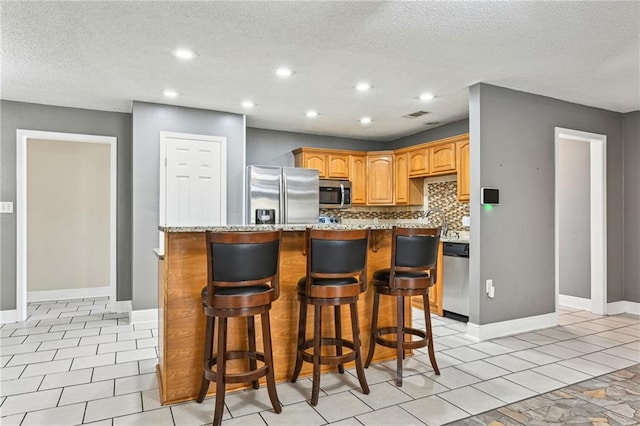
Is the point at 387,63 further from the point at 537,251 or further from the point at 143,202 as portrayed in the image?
the point at 143,202

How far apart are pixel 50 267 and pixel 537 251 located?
645 cm

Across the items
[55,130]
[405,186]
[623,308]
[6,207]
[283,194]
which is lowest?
[623,308]

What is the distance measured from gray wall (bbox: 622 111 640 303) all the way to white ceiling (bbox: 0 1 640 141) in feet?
1.20

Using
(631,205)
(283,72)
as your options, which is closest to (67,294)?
(283,72)

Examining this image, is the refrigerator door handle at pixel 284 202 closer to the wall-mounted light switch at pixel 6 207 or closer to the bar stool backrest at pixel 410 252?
the bar stool backrest at pixel 410 252

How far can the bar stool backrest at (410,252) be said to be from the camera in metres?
Result: 2.79

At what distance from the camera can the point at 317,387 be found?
8.12ft

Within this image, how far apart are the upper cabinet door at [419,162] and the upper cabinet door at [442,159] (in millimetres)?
86

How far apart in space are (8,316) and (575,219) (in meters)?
7.15

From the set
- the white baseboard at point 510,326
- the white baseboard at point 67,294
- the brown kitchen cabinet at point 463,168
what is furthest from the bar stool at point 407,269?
the white baseboard at point 67,294

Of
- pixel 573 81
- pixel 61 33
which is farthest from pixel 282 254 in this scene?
pixel 573 81

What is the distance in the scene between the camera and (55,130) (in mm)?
4695

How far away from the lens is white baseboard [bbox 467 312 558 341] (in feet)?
12.6

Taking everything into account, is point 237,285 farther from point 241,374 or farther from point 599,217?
point 599,217
